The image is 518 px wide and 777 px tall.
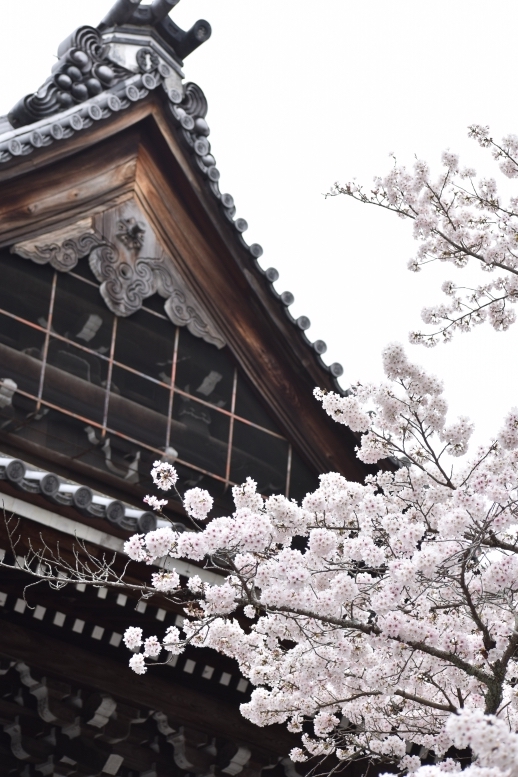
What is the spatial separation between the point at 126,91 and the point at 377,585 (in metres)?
5.25

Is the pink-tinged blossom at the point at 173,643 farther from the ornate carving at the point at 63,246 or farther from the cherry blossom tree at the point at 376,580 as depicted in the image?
the ornate carving at the point at 63,246

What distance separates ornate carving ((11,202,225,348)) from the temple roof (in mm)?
652

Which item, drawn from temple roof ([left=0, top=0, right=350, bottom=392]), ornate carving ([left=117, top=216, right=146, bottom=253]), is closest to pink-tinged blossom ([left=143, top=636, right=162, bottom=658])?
temple roof ([left=0, top=0, right=350, bottom=392])

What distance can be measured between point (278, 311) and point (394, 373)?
3745 millimetres

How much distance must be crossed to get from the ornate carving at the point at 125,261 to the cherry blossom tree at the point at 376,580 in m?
2.58

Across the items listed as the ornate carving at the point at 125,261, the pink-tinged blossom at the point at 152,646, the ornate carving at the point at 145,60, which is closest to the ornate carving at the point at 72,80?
the ornate carving at the point at 145,60

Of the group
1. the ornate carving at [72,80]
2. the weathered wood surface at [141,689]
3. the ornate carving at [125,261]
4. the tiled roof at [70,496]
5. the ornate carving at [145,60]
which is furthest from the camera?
the ornate carving at [145,60]

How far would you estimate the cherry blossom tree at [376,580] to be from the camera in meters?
4.62

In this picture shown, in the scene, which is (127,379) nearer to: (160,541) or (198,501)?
(198,501)

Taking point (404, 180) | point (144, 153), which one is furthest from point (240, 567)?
point (144, 153)

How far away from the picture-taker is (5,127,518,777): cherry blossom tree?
462 cm

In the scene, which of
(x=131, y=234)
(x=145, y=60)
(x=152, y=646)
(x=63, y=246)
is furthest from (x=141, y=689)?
(x=145, y=60)

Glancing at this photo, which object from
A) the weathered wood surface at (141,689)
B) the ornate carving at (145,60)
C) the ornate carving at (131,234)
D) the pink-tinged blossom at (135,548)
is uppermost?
the ornate carving at (145,60)

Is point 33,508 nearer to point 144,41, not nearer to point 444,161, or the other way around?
point 444,161
